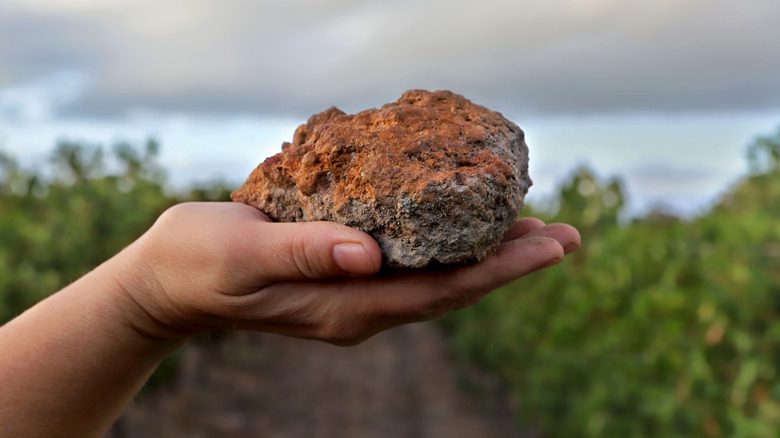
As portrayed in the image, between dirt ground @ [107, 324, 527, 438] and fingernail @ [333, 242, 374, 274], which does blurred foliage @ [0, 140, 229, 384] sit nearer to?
dirt ground @ [107, 324, 527, 438]

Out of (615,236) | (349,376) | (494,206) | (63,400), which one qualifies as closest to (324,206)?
(494,206)

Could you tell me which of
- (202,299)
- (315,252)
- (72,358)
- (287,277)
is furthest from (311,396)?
(315,252)

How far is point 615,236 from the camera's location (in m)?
5.72

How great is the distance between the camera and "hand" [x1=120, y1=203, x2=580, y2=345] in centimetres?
206

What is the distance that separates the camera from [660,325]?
4445mm

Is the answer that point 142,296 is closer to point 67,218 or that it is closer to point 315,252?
point 315,252

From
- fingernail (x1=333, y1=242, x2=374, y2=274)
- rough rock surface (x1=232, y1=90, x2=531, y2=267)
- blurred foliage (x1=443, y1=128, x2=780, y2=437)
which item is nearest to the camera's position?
fingernail (x1=333, y1=242, x2=374, y2=274)

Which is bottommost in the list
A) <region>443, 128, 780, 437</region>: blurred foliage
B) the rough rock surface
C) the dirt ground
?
the dirt ground

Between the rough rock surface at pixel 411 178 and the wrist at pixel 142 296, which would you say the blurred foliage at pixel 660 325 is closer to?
the rough rock surface at pixel 411 178

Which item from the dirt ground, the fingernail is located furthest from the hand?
the dirt ground

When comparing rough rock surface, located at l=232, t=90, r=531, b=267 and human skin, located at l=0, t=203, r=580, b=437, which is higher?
rough rock surface, located at l=232, t=90, r=531, b=267

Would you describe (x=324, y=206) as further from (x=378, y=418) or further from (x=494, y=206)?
(x=378, y=418)

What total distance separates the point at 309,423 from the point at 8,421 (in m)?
4.91

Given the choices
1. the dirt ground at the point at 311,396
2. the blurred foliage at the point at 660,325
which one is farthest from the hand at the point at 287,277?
the dirt ground at the point at 311,396
